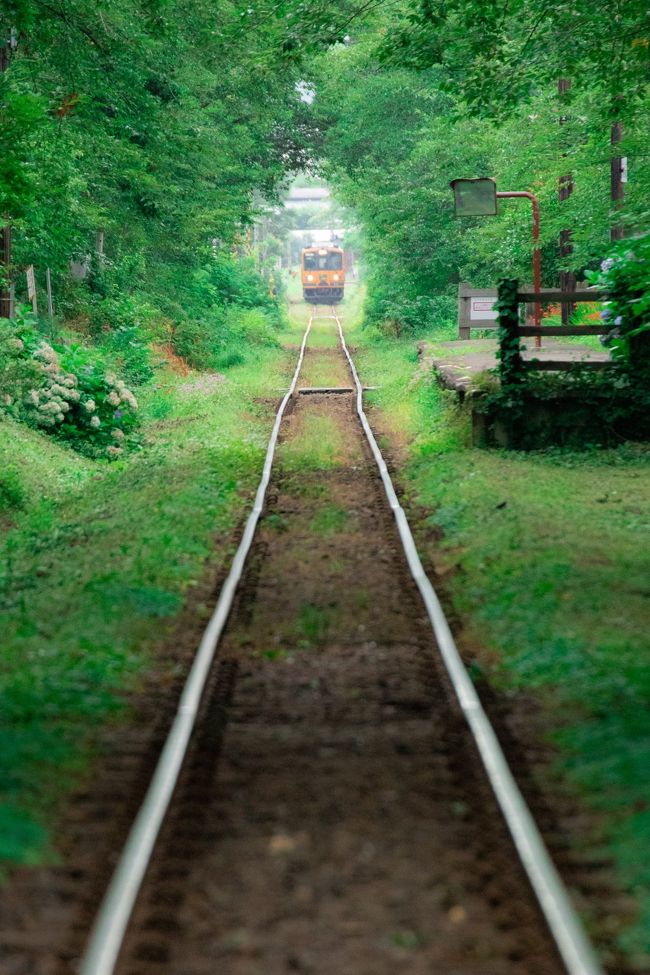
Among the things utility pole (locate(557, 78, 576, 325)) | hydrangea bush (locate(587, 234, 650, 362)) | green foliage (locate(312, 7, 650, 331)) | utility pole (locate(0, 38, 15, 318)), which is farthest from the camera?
utility pole (locate(557, 78, 576, 325))

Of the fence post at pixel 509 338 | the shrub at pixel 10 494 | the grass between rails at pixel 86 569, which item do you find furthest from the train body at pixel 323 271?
the shrub at pixel 10 494

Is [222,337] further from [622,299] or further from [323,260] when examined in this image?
[323,260]

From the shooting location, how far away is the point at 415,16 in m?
11.8

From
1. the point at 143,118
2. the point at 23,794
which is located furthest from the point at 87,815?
the point at 143,118

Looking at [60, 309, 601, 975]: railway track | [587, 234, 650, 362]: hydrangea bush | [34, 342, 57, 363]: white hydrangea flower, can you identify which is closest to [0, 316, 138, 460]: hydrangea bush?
[34, 342, 57, 363]: white hydrangea flower

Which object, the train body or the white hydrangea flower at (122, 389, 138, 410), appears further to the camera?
the train body

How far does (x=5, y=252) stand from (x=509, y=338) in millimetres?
8562

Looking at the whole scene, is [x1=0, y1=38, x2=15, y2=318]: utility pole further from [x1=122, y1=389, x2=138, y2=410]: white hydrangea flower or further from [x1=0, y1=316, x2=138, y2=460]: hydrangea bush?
[x1=122, y1=389, x2=138, y2=410]: white hydrangea flower

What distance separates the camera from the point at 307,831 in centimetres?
445

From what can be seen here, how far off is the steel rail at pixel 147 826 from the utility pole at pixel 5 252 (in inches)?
427

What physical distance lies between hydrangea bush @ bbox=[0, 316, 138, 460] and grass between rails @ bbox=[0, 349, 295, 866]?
1.43ft

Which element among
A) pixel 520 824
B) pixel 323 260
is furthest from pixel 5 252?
pixel 323 260

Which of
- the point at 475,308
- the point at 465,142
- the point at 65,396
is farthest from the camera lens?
the point at 465,142

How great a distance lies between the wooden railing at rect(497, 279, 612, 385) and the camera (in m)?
13.9
